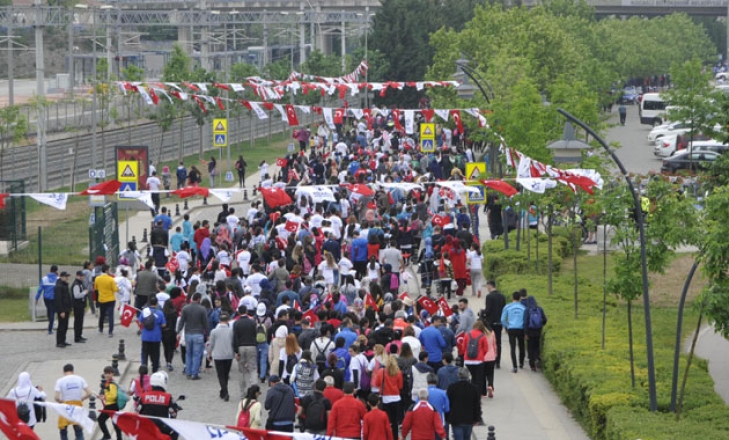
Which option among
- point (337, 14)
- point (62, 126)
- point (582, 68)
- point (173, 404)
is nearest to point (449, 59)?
point (582, 68)

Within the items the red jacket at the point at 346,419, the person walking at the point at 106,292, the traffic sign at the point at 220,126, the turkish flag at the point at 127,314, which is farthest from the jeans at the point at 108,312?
the traffic sign at the point at 220,126

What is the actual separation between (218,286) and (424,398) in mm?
7810

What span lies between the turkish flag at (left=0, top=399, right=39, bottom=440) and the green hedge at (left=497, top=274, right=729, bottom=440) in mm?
7404

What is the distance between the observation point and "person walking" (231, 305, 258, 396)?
21.4 m

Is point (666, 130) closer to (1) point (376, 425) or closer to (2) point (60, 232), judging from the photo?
(2) point (60, 232)

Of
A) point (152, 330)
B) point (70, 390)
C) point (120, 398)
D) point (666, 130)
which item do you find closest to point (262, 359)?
point (152, 330)

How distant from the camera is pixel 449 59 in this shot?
66.9 meters

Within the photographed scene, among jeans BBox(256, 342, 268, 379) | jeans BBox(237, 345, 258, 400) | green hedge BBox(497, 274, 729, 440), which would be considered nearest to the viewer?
green hedge BBox(497, 274, 729, 440)

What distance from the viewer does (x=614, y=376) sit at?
20.7 m

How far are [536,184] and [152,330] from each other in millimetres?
8821

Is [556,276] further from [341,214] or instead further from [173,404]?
[173,404]

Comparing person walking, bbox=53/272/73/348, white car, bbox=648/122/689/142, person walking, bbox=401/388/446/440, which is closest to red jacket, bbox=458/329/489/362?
person walking, bbox=401/388/446/440

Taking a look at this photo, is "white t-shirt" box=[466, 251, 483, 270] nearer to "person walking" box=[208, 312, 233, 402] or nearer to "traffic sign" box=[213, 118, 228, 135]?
"person walking" box=[208, 312, 233, 402]

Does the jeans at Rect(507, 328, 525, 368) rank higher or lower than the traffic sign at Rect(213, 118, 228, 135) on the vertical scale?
lower
